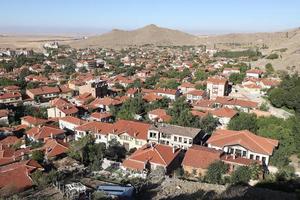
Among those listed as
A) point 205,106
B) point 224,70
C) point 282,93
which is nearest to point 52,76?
point 224,70

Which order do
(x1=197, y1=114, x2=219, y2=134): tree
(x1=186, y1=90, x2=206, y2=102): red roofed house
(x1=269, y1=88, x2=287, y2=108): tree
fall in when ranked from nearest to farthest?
(x1=197, y1=114, x2=219, y2=134): tree
(x1=269, y1=88, x2=287, y2=108): tree
(x1=186, y1=90, x2=206, y2=102): red roofed house

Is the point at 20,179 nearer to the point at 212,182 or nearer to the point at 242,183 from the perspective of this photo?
the point at 212,182

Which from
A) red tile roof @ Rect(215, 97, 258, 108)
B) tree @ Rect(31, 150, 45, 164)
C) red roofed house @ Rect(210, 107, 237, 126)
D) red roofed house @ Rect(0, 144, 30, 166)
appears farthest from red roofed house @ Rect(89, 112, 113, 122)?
red tile roof @ Rect(215, 97, 258, 108)

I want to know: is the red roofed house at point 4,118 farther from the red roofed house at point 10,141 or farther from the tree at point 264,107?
the tree at point 264,107

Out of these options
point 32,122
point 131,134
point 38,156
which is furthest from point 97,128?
point 32,122

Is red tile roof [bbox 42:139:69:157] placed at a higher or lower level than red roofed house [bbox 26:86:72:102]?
higher

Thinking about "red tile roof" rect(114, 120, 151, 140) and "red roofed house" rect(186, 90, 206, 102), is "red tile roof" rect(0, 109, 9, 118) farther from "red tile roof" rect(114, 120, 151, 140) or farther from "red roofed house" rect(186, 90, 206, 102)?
"red roofed house" rect(186, 90, 206, 102)
